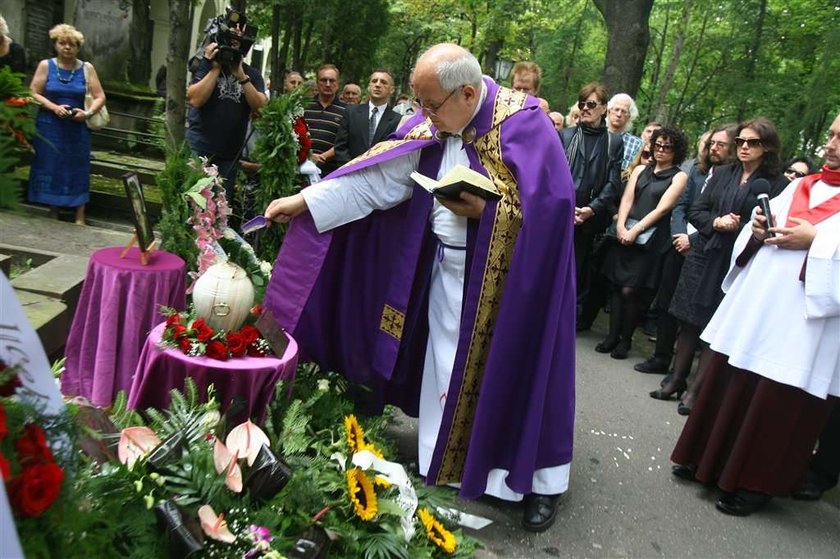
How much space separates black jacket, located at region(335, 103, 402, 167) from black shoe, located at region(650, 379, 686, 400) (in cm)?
352

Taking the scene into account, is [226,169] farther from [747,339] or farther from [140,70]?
[140,70]

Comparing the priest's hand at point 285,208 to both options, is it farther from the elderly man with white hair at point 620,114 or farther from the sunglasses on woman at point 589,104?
the elderly man with white hair at point 620,114

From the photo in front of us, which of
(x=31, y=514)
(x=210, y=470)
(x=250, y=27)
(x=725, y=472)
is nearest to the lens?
(x=31, y=514)

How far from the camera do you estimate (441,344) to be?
3.36 meters

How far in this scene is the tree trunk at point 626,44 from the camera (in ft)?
30.4

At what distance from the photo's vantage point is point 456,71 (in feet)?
9.62

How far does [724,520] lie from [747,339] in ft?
3.16

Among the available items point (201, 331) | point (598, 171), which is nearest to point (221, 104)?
point (201, 331)

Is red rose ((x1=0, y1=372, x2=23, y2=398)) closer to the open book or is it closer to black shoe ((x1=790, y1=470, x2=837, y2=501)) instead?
the open book

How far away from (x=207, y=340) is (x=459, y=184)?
1.23m

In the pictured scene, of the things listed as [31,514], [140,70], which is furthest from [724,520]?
[140,70]

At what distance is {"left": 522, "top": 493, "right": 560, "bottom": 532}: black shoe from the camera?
3238mm

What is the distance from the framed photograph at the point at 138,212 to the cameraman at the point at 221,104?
1297 millimetres

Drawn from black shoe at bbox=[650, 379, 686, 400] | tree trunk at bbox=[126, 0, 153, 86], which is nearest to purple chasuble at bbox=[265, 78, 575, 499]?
black shoe at bbox=[650, 379, 686, 400]
